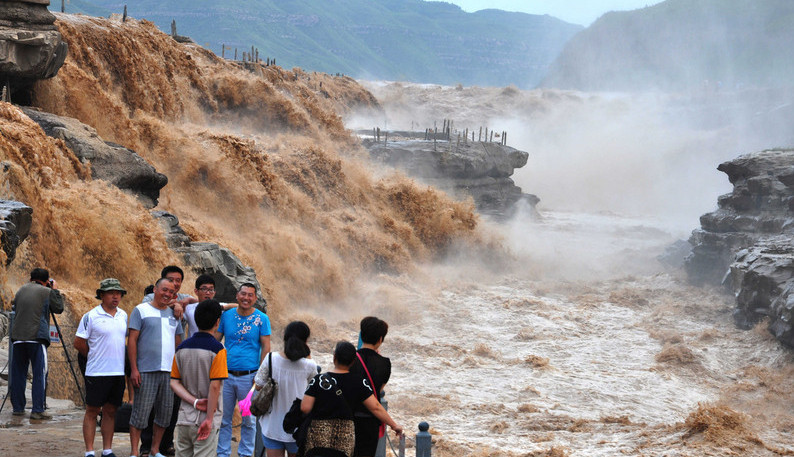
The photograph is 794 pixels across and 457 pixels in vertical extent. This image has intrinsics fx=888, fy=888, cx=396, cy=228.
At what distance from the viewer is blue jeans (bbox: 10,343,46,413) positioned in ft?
28.4

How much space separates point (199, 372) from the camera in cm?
624

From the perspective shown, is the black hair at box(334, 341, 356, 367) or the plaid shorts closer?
the black hair at box(334, 341, 356, 367)

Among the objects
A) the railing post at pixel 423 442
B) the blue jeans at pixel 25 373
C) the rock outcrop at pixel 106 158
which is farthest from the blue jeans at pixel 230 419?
the rock outcrop at pixel 106 158

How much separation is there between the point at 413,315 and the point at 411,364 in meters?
4.79

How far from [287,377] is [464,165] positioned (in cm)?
3297

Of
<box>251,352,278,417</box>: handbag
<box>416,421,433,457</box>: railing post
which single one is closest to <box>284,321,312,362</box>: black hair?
<box>251,352,278,417</box>: handbag

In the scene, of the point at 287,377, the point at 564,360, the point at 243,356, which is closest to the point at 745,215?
the point at 564,360

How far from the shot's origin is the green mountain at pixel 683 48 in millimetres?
125688

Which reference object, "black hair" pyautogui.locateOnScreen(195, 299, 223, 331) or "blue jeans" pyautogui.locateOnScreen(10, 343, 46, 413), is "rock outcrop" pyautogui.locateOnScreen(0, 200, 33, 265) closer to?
"blue jeans" pyautogui.locateOnScreen(10, 343, 46, 413)

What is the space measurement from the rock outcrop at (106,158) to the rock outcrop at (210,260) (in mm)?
1085

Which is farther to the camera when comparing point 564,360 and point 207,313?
point 564,360

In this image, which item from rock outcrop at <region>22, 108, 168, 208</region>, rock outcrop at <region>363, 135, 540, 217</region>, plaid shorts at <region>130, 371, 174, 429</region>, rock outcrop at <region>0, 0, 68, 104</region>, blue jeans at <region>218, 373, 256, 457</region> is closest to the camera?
plaid shorts at <region>130, 371, 174, 429</region>

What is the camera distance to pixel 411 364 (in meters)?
18.9

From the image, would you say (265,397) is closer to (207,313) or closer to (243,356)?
(207,313)
